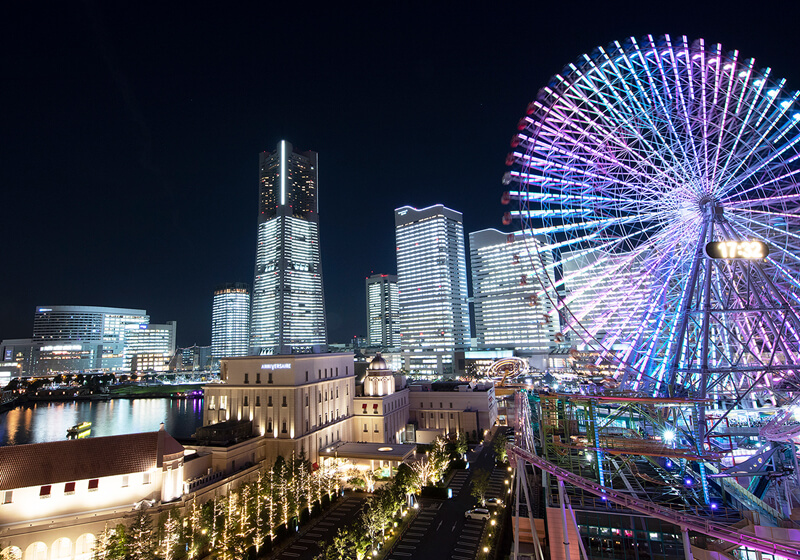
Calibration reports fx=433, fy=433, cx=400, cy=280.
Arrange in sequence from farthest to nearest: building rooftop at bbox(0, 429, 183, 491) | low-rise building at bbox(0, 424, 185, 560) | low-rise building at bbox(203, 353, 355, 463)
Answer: low-rise building at bbox(203, 353, 355, 463) → building rooftop at bbox(0, 429, 183, 491) → low-rise building at bbox(0, 424, 185, 560)

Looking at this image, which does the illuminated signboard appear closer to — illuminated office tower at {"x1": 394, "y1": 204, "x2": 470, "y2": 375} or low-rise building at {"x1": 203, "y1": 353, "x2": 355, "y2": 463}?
low-rise building at {"x1": 203, "y1": 353, "x2": 355, "y2": 463}

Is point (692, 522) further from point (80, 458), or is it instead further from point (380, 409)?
point (380, 409)

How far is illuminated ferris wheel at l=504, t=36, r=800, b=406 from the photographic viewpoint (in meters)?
29.4

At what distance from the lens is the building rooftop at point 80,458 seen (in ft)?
96.4

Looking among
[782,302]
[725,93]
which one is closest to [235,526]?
[782,302]

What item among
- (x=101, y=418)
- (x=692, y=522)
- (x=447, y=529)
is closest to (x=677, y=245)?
(x=692, y=522)

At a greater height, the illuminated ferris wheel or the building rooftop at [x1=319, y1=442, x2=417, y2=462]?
the illuminated ferris wheel

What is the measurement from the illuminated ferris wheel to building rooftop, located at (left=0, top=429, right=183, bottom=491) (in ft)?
110

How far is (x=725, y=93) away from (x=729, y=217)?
8.70 m

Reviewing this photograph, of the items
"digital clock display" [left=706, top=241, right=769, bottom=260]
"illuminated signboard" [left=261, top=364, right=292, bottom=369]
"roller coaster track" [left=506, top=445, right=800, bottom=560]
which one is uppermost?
"digital clock display" [left=706, top=241, right=769, bottom=260]

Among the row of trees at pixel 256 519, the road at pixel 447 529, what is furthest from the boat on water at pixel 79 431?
the road at pixel 447 529

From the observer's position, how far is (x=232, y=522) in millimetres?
34438

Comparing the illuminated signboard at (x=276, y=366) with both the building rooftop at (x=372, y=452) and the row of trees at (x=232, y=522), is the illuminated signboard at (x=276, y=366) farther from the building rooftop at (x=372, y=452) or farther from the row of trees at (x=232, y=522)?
the building rooftop at (x=372, y=452)

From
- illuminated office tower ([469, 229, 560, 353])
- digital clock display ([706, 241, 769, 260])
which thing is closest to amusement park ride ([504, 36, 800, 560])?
digital clock display ([706, 241, 769, 260])
